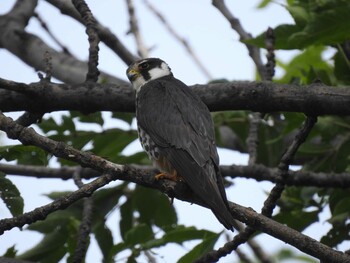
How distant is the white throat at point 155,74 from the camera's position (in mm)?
6027

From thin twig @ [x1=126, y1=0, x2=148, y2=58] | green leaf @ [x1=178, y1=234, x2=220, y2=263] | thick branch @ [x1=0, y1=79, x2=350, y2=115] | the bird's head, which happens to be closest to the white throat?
the bird's head

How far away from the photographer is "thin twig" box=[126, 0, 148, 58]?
7.28 meters

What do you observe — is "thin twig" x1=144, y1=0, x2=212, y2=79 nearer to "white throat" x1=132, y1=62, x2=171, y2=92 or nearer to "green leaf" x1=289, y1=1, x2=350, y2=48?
"white throat" x1=132, y1=62, x2=171, y2=92

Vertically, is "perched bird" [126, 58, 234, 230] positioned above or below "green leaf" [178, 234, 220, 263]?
above

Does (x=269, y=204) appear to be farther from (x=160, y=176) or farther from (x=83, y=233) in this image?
(x=83, y=233)

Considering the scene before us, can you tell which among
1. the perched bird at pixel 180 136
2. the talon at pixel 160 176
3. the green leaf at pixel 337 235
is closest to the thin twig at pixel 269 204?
the perched bird at pixel 180 136

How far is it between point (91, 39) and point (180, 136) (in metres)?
1.05

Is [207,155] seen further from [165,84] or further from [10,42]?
[10,42]

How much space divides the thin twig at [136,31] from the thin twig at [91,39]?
1.67 meters

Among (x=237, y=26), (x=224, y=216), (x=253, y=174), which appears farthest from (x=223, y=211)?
(x=237, y=26)

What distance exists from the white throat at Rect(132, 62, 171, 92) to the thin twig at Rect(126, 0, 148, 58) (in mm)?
693

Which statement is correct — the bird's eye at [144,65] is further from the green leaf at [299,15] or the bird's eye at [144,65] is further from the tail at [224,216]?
the tail at [224,216]

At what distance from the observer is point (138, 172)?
388 cm

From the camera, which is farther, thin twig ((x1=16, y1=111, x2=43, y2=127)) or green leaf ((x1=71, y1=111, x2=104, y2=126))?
green leaf ((x1=71, y1=111, x2=104, y2=126))
